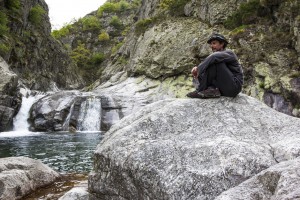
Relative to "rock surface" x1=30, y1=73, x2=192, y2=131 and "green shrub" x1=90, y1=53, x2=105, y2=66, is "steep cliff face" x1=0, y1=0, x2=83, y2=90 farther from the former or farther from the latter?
"green shrub" x1=90, y1=53, x2=105, y2=66

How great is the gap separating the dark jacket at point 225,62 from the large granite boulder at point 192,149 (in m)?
0.58

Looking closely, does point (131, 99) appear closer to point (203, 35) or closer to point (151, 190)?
point (203, 35)

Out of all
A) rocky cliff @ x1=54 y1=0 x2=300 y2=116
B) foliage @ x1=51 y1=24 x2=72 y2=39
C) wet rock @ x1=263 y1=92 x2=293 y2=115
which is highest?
foliage @ x1=51 y1=24 x2=72 y2=39

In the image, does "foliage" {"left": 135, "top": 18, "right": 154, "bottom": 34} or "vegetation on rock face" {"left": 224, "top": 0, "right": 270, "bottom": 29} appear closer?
"vegetation on rock face" {"left": 224, "top": 0, "right": 270, "bottom": 29}

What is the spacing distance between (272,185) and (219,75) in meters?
3.36

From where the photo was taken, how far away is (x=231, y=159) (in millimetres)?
5102

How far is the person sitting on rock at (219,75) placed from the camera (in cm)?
660

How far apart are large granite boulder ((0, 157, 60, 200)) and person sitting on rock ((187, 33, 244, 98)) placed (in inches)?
229

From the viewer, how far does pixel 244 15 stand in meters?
41.3

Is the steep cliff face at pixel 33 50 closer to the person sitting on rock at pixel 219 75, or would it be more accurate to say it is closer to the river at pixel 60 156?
the river at pixel 60 156

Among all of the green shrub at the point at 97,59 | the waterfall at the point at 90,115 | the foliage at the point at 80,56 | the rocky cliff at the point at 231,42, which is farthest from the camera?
the foliage at the point at 80,56

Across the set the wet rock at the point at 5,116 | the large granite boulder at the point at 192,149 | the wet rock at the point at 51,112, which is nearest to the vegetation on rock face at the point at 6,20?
the wet rock at the point at 51,112

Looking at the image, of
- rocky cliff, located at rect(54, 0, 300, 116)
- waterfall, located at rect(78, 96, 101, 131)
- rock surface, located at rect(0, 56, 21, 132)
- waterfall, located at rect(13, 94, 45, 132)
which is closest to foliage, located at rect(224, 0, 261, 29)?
rocky cliff, located at rect(54, 0, 300, 116)

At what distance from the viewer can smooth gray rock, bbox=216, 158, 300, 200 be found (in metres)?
3.32
